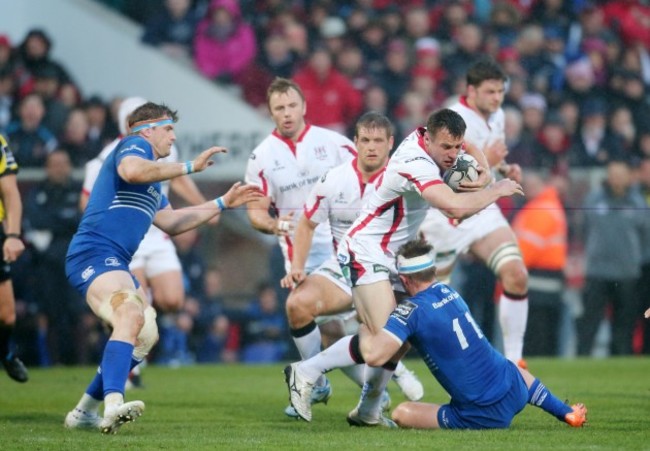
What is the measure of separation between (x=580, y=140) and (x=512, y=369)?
32.5 feet

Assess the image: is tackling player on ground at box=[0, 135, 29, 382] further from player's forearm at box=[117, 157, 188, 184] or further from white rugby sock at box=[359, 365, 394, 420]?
white rugby sock at box=[359, 365, 394, 420]

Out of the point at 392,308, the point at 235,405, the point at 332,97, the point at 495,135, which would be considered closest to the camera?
the point at 392,308

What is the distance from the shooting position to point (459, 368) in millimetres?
8836

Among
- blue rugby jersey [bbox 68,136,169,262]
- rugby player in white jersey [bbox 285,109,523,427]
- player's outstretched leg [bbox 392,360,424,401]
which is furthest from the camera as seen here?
player's outstretched leg [bbox 392,360,424,401]

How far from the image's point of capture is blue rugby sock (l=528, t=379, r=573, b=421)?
9023 mm

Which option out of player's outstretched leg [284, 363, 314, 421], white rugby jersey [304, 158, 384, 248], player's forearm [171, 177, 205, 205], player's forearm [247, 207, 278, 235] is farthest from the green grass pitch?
player's forearm [171, 177, 205, 205]

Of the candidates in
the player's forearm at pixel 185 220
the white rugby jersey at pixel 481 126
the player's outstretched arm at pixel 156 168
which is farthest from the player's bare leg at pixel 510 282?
the player's outstretched arm at pixel 156 168

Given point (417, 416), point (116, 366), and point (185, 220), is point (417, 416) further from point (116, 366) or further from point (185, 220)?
point (185, 220)

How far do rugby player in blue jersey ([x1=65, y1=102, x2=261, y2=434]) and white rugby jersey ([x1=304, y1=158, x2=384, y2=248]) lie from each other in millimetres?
814

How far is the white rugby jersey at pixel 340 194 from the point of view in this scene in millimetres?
10539

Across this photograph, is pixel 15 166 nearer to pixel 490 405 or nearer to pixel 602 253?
pixel 490 405

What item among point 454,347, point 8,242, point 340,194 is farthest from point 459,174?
point 8,242

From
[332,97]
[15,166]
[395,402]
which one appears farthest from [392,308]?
[332,97]

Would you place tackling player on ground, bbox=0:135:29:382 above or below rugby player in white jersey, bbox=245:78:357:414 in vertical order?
below
